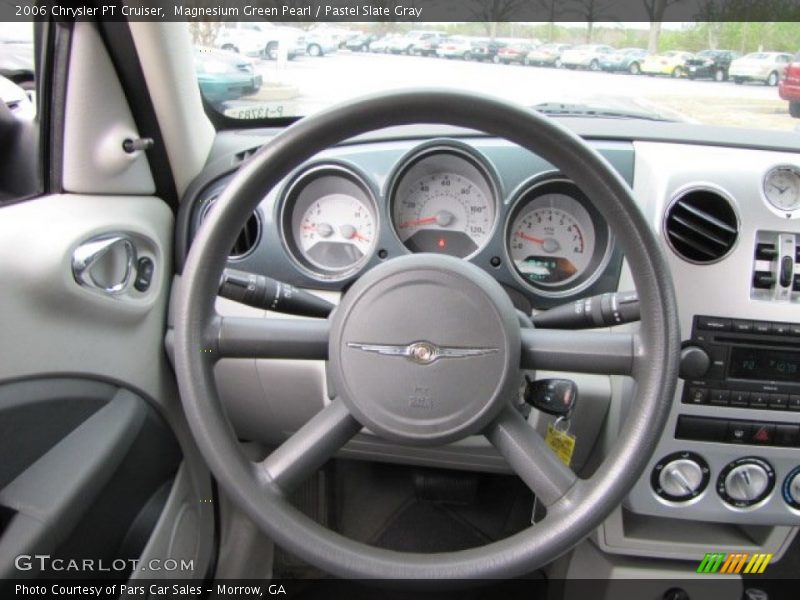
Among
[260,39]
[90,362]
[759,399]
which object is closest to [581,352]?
[759,399]

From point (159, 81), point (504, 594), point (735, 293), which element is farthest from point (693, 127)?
point (504, 594)

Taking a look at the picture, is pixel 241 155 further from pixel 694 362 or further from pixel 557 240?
pixel 694 362

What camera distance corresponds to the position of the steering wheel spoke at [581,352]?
3.37ft

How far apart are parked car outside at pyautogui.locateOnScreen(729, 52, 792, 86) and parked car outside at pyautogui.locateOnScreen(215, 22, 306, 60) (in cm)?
102

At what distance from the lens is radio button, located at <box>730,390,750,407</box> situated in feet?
4.78

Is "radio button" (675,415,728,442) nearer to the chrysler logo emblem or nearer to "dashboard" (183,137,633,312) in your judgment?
"dashboard" (183,137,633,312)

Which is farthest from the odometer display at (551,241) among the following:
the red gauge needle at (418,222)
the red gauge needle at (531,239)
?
the red gauge needle at (418,222)

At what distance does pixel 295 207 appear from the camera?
165cm

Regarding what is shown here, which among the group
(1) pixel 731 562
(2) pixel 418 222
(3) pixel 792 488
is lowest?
(1) pixel 731 562

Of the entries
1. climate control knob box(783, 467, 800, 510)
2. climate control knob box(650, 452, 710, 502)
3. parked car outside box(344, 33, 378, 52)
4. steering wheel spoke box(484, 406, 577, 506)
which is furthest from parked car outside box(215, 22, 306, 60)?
Result: climate control knob box(783, 467, 800, 510)

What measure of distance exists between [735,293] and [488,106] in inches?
31.5

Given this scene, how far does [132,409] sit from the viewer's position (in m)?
1.50

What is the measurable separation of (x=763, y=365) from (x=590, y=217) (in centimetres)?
49

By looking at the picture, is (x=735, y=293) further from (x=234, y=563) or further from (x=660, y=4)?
(x=234, y=563)
